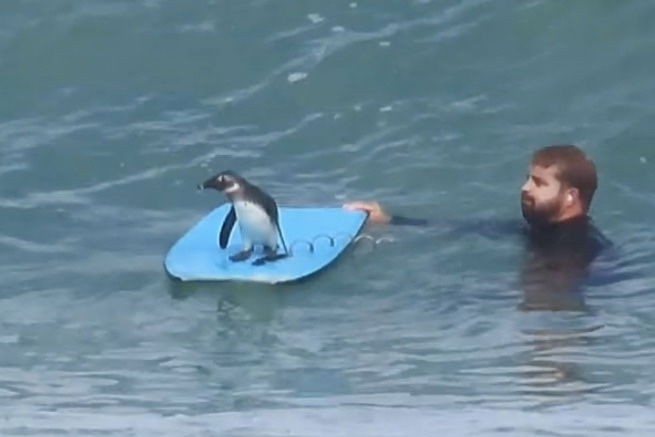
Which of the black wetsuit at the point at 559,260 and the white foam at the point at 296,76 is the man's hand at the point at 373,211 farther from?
the white foam at the point at 296,76

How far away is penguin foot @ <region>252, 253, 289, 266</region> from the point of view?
8.11 m

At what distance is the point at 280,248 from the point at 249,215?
0.34m

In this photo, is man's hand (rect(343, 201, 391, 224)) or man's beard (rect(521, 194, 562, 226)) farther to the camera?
man's hand (rect(343, 201, 391, 224))

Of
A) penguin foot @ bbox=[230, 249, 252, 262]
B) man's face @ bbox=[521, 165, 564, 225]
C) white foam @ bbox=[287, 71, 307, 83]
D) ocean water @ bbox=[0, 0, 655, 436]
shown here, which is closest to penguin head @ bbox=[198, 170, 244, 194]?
penguin foot @ bbox=[230, 249, 252, 262]

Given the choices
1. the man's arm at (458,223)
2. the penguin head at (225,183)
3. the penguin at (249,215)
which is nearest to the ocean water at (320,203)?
the man's arm at (458,223)

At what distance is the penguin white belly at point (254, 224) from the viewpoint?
796 cm

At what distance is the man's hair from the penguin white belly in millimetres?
1258

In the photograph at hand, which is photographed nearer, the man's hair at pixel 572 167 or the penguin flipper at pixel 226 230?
the man's hair at pixel 572 167

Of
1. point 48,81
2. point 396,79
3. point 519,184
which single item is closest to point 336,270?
point 519,184

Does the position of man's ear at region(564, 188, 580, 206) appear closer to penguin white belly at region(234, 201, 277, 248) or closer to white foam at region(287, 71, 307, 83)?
penguin white belly at region(234, 201, 277, 248)

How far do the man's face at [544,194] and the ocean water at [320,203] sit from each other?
0.39 metres

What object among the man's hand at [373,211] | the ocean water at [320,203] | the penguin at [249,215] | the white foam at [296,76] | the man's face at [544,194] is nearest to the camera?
the ocean water at [320,203]

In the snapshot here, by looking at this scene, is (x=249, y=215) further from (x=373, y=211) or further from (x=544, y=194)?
(x=544, y=194)

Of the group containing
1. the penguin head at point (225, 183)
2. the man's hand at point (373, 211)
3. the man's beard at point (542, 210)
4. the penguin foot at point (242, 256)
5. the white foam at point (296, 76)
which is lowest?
the man's beard at point (542, 210)
